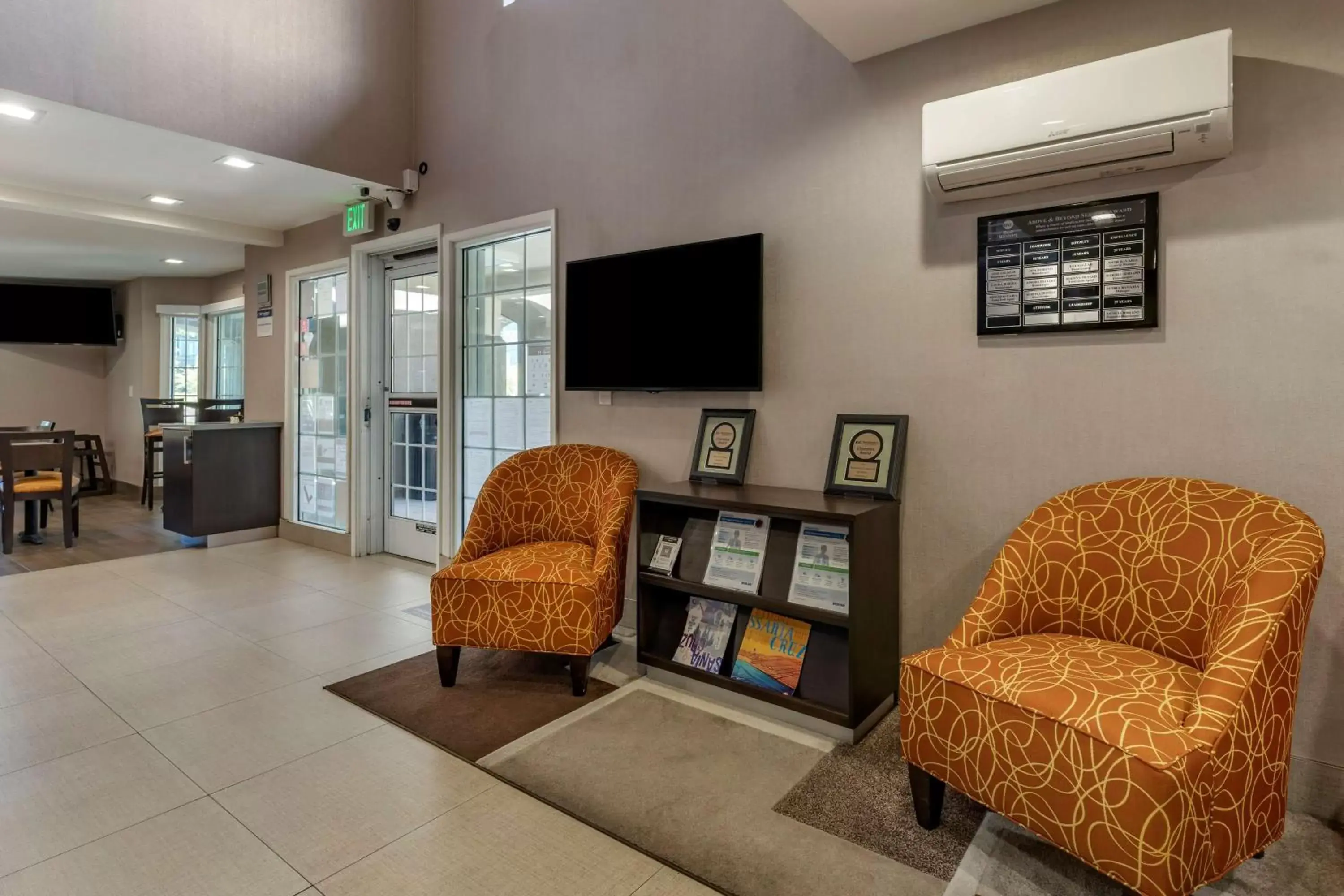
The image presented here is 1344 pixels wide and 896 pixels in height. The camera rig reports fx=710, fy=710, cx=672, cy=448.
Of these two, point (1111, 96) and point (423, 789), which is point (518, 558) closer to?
point (423, 789)

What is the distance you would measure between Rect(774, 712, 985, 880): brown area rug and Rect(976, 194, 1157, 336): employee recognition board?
147 cm

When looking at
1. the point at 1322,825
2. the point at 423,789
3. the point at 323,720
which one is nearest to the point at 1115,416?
the point at 1322,825

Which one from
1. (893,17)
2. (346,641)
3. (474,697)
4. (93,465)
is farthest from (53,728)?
(93,465)

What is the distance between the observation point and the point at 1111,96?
199 cm

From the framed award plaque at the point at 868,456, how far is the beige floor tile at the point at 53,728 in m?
2.62

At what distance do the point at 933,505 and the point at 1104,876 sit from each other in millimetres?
1206

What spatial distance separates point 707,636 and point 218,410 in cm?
596

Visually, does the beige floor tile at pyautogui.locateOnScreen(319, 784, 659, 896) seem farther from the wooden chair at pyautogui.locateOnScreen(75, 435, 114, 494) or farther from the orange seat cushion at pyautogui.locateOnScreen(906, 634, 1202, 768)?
the wooden chair at pyautogui.locateOnScreen(75, 435, 114, 494)

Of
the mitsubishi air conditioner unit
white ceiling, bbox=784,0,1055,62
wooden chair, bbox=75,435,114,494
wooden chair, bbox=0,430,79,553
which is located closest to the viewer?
the mitsubishi air conditioner unit

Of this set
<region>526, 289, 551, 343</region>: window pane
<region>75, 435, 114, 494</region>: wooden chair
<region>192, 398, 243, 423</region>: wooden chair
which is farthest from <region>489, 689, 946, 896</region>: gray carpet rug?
<region>75, 435, 114, 494</region>: wooden chair

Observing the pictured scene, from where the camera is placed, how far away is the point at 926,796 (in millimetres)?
1833

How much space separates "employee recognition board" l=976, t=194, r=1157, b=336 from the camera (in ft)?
7.11

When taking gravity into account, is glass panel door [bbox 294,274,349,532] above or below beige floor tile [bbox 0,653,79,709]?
above

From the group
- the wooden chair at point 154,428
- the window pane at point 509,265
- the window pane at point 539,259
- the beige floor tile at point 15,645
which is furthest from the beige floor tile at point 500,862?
the wooden chair at point 154,428
